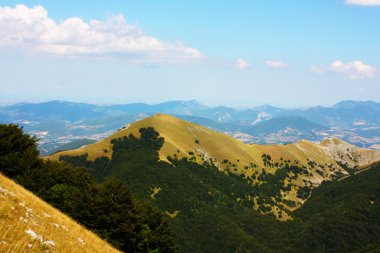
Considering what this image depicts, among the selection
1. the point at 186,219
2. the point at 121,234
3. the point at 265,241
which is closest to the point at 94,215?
the point at 121,234

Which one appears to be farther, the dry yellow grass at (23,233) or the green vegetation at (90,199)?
the green vegetation at (90,199)

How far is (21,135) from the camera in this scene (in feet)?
232

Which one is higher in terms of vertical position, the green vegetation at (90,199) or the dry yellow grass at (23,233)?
the dry yellow grass at (23,233)

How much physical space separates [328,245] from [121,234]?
174072 millimetres

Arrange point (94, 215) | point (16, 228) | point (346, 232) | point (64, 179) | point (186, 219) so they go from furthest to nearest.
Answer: point (346, 232)
point (186, 219)
point (64, 179)
point (94, 215)
point (16, 228)

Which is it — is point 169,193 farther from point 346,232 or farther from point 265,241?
point 346,232

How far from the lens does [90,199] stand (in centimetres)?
5166

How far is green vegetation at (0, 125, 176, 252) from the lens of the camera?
166 ft

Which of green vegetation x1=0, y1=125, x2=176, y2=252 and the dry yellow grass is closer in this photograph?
the dry yellow grass

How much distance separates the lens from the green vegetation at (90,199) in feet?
166

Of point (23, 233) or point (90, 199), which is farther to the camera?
point (90, 199)

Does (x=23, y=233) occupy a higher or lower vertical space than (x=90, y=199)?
higher

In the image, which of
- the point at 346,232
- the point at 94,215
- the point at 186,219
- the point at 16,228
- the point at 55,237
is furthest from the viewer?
the point at 346,232

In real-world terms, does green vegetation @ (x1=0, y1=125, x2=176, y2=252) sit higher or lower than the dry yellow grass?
lower
